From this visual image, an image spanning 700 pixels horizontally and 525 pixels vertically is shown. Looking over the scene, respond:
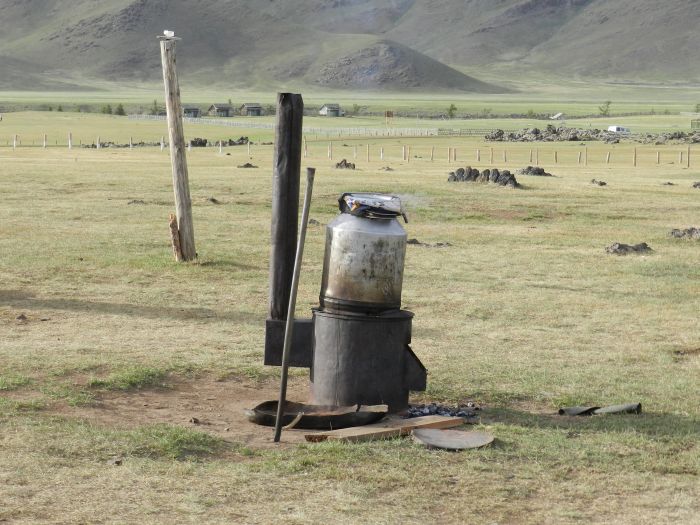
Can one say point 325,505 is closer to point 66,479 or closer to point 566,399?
point 66,479

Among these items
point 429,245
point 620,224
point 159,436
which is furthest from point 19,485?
point 620,224

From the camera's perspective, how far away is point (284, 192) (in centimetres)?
1041

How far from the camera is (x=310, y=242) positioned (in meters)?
22.2

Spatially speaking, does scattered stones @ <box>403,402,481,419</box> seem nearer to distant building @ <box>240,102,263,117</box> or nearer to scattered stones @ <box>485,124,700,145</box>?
scattered stones @ <box>485,124,700,145</box>

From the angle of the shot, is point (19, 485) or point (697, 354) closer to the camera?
point (19, 485)

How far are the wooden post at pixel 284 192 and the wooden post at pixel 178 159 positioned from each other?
8673 millimetres

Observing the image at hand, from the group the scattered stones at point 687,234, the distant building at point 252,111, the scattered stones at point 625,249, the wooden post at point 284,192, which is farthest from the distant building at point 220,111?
the wooden post at point 284,192

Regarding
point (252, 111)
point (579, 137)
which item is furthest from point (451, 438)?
point (252, 111)

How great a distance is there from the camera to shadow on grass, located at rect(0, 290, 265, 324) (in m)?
14.5

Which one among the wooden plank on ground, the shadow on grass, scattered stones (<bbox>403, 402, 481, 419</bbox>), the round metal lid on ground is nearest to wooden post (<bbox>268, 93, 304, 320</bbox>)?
scattered stones (<bbox>403, 402, 481, 419</bbox>)

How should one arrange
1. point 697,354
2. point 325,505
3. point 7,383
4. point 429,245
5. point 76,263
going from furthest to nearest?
point 429,245 < point 76,263 < point 697,354 < point 7,383 < point 325,505

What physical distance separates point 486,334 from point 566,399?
323 centimetres

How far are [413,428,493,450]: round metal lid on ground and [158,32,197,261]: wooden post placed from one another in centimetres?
1057

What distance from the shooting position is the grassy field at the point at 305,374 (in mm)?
7594
